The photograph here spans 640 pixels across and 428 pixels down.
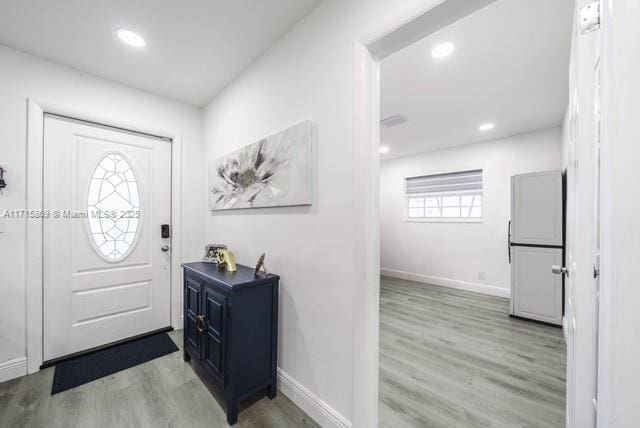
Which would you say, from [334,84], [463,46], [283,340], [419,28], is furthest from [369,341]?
[463,46]

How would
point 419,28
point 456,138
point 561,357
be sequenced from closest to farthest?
point 419,28 → point 561,357 → point 456,138

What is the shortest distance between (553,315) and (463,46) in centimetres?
316

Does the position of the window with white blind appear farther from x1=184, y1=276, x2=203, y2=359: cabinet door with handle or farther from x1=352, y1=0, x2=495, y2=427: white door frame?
x1=184, y1=276, x2=203, y2=359: cabinet door with handle

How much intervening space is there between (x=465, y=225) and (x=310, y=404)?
4.09 meters

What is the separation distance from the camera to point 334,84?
1511 millimetres

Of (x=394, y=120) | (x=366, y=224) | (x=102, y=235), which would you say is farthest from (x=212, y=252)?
(x=394, y=120)

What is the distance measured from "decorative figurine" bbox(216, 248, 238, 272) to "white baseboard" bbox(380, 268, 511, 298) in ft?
13.6

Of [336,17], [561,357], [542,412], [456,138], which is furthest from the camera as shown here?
[456,138]

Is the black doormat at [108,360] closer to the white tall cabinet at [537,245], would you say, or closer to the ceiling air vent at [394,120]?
the ceiling air vent at [394,120]

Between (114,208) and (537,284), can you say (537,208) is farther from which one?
(114,208)

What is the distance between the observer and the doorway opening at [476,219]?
177cm

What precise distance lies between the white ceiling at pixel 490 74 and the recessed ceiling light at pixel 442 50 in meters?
0.04

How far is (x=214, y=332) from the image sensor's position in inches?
69.2

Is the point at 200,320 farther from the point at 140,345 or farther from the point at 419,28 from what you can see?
the point at 419,28
